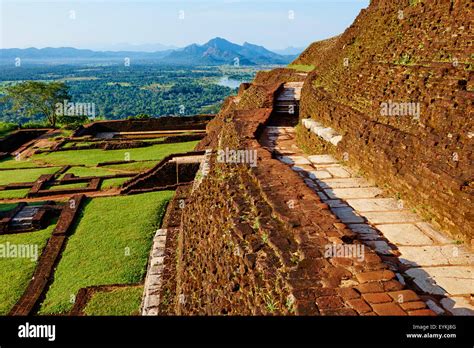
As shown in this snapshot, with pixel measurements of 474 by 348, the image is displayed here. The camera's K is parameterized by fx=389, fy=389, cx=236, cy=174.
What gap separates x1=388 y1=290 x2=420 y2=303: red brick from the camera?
9.10 ft

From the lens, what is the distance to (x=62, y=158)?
2109 cm

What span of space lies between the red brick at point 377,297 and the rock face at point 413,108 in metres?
1.64

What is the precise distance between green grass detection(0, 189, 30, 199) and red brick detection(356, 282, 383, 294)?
14615 mm

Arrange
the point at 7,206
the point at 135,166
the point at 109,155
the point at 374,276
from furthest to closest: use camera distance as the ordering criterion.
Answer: the point at 109,155
the point at 135,166
the point at 7,206
the point at 374,276

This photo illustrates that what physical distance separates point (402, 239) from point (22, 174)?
59.1 ft

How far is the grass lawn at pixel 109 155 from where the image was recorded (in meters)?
20.1

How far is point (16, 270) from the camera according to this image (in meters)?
8.72

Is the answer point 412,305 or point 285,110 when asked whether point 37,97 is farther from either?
point 412,305

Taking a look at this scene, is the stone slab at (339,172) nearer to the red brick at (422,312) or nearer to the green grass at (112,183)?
the red brick at (422,312)

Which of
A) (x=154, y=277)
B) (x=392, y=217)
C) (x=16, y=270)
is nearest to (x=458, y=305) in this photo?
(x=392, y=217)

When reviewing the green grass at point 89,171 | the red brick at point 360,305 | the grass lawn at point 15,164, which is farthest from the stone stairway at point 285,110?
the grass lawn at point 15,164

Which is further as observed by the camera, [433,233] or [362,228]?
[362,228]

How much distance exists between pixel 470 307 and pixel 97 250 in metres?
8.19
